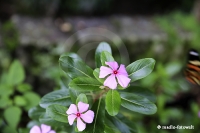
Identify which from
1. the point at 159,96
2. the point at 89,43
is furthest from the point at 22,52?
the point at 159,96

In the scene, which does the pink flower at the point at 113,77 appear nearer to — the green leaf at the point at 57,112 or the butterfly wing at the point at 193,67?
the green leaf at the point at 57,112

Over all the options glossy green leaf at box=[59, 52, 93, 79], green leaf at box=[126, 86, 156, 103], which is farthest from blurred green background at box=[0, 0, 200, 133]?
glossy green leaf at box=[59, 52, 93, 79]

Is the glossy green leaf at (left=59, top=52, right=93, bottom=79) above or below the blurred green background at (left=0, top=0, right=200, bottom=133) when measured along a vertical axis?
above

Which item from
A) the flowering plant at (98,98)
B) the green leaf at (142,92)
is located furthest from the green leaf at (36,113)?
the green leaf at (142,92)

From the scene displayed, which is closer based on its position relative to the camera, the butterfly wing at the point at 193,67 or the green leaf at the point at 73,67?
the green leaf at the point at 73,67

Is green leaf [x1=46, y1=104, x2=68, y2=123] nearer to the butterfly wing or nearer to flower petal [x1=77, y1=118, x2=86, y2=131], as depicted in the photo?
flower petal [x1=77, y1=118, x2=86, y2=131]

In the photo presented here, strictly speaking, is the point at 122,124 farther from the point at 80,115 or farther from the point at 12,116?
the point at 12,116

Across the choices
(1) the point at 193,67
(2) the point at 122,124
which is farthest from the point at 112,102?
(1) the point at 193,67

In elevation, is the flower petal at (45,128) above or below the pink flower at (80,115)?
below
